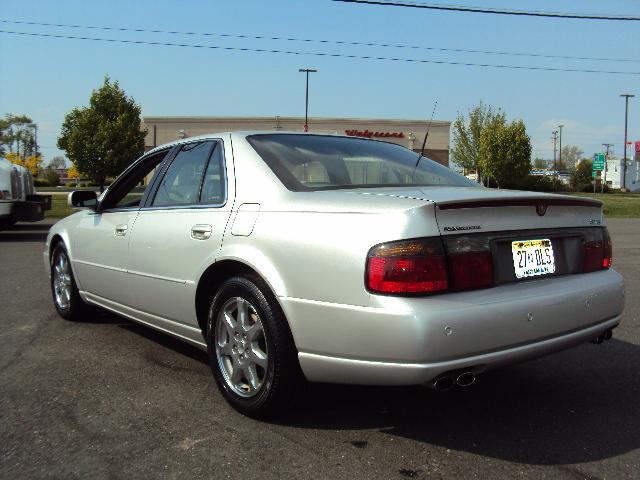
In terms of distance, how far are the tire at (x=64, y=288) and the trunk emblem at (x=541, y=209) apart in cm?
377

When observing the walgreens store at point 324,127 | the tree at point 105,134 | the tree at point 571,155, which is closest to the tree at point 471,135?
the walgreens store at point 324,127

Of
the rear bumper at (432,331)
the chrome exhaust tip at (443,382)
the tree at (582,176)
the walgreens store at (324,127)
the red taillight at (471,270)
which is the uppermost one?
the walgreens store at (324,127)

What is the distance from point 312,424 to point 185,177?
1.80 metres

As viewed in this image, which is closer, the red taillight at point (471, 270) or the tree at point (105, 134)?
the red taillight at point (471, 270)

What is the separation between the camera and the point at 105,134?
34.3 meters

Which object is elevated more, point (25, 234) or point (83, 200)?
point (83, 200)

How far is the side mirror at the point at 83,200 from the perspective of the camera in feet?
15.7

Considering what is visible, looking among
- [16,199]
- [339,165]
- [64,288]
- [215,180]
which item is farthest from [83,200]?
[16,199]

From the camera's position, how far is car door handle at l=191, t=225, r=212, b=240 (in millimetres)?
3336

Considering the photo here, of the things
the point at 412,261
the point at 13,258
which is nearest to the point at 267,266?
the point at 412,261

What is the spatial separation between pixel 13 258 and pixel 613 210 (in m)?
26.2

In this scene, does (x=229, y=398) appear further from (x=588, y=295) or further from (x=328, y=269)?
(x=588, y=295)

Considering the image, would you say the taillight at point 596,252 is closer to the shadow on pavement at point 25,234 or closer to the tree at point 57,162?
the shadow on pavement at point 25,234

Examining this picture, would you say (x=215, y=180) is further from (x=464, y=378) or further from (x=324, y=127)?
(x=324, y=127)
